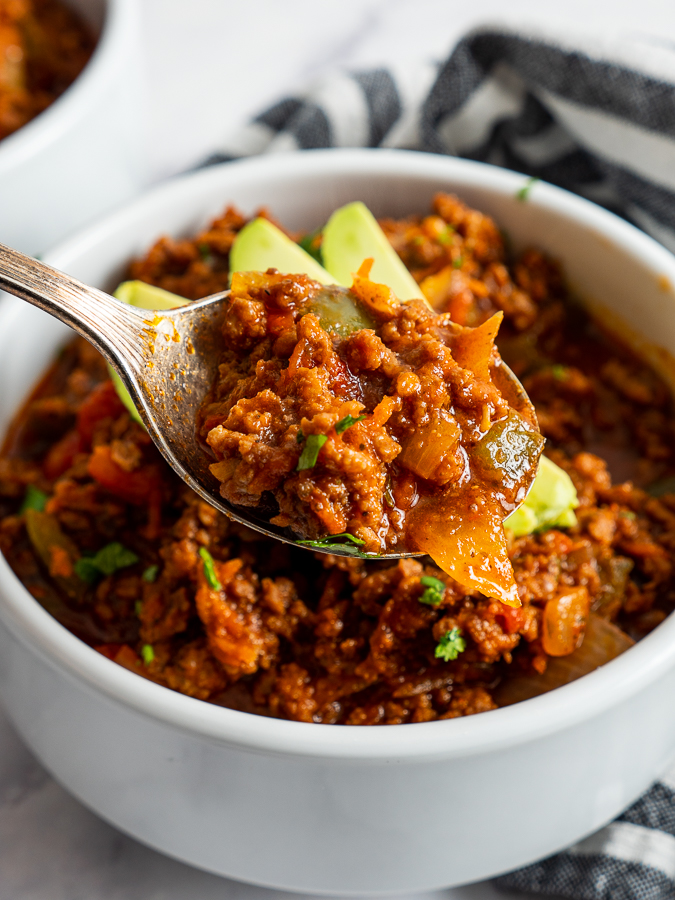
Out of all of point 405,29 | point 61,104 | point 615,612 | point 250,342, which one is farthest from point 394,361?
point 405,29

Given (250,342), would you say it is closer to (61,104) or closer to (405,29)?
(61,104)

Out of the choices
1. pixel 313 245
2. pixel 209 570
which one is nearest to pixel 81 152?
pixel 313 245

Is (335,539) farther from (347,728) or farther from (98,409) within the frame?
(98,409)

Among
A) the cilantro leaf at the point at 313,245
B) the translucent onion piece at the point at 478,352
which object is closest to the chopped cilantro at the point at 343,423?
the translucent onion piece at the point at 478,352

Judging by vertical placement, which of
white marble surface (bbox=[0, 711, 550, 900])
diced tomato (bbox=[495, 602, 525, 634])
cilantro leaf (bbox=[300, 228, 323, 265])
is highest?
cilantro leaf (bbox=[300, 228, 323, 265])

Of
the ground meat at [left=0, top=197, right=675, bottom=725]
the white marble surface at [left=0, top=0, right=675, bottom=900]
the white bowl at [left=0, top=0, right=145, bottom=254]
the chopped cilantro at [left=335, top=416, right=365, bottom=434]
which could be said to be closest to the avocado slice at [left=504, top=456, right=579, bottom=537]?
the ground meat at [left=0, top=197, right=675, bottom=725]

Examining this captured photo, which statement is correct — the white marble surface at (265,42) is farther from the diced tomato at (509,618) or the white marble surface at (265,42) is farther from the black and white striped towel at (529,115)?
the diced tomato at (509,618)

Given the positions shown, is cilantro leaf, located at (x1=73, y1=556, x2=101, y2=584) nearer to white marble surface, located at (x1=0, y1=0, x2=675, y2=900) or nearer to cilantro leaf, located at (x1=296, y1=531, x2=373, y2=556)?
cilantro leaf, located at (x1=296, y1=531, x2=373, y2=556)
